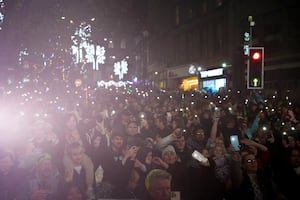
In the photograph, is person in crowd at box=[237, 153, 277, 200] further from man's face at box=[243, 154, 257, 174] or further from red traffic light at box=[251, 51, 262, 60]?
red traffic light at box=[251, 51, 262, 60]

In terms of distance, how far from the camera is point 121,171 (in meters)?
6.32

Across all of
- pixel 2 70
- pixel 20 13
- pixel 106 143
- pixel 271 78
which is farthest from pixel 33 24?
pixel 271 78

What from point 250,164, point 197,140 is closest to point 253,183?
point 250,164

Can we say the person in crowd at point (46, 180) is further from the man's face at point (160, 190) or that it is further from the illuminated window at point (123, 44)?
the illuminated window at point (123, 44)

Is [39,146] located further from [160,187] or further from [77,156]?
[160,187]

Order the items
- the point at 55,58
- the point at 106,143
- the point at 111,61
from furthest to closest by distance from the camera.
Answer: the point at 111,61, the point at 55,58, the point at 106,143

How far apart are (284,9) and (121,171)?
35195 millimetres

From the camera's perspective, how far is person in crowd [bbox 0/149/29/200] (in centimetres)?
598

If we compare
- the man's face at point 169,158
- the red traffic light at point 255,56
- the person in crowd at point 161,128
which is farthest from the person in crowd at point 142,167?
the person in crowd at point 161,128

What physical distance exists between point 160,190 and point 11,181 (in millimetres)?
2329

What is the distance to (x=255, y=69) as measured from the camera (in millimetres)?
8133

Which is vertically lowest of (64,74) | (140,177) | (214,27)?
(140,177)

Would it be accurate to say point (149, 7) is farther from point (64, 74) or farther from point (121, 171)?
point (121, 171)

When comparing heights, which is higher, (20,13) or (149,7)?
(149,7)
